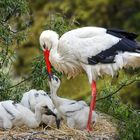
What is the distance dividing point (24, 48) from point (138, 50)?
13919 mm

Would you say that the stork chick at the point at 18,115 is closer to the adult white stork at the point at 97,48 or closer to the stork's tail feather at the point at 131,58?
the adult white stork at the point at 97,48

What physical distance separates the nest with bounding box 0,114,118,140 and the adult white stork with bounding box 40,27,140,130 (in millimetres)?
365

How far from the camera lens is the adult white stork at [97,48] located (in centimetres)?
1162

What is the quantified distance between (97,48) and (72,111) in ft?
3.21

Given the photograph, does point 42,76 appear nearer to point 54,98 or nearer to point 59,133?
point 54,98

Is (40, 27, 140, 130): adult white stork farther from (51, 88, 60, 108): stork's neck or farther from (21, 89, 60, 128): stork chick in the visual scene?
(21, 89, 60, 128): stork chick

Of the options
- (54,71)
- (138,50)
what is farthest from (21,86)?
(138,50)

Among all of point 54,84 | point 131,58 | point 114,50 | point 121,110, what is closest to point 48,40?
point 54,84

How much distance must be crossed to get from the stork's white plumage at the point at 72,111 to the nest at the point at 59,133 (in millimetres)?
138

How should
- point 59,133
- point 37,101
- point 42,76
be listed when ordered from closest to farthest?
point 59,133 < point 37,101 < point 42,76

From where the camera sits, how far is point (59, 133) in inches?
430

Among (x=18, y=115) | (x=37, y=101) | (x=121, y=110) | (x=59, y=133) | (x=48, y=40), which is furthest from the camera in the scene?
(x=37, y=101)

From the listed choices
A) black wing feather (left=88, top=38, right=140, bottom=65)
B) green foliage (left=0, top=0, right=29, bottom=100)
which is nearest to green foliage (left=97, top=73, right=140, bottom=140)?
black wing feather (left=88, top=38, right=140, bottom=65)

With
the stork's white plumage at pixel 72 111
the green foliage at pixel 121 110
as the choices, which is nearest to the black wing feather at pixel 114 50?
the green foliage at pixel 121 110
